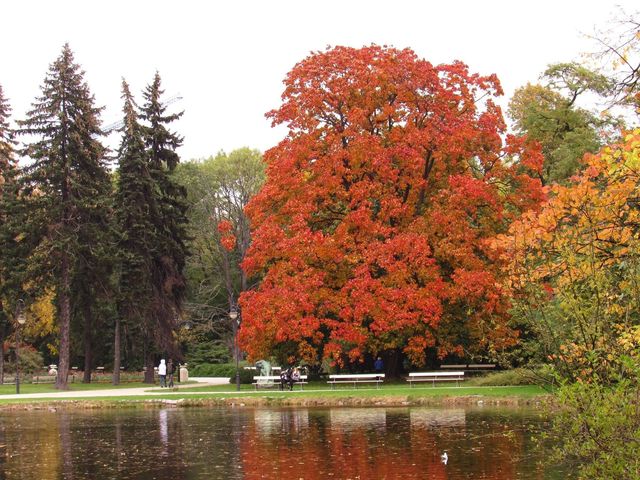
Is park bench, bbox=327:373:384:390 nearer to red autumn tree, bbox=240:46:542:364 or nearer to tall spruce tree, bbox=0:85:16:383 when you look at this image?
red autumn tree, bbox=240:46:542:364

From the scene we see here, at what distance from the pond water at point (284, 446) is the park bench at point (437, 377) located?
7.24m

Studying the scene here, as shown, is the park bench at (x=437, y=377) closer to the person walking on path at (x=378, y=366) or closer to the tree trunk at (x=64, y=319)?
the person walking on path at (x=378, y=366)

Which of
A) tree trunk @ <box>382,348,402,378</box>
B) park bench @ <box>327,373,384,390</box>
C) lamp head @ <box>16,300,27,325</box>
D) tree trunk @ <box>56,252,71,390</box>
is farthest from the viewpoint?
tree trunk @ <box>56,252,71,390</box>

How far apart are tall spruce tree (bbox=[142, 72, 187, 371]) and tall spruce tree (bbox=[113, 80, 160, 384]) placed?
79cm

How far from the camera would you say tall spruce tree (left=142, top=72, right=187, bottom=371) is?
48.8 metres

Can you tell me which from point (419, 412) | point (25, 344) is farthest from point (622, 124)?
point (25, 344)

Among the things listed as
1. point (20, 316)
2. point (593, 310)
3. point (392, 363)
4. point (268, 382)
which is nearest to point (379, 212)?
point (392, 363)

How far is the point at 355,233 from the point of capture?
36.8 metres

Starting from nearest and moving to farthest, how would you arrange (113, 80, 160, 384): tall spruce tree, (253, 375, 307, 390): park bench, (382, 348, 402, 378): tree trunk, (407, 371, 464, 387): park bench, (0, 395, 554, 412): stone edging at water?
(0, 395, 554, 412): stone edging at water, (407, 371, 464, 387): park bench, (253, 375, 307, 390): park bench, (382, 348, 402, 378): tree trunk, (113, 80, 160, 384): tall spruce tree

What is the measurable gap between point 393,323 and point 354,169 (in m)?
7.60

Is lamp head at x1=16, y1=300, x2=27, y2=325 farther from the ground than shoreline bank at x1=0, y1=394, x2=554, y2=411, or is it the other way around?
lamp head at x1=16, y1=300, x2=27, y2=325

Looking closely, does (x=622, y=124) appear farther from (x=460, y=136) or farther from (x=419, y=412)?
(x=419, y=412)

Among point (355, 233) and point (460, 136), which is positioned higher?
point (460, 136)

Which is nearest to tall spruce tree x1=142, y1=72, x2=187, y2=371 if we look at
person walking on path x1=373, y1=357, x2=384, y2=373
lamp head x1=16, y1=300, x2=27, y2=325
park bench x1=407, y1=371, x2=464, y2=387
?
lamp head x1=16, y1=300, x2=27, y2=325
